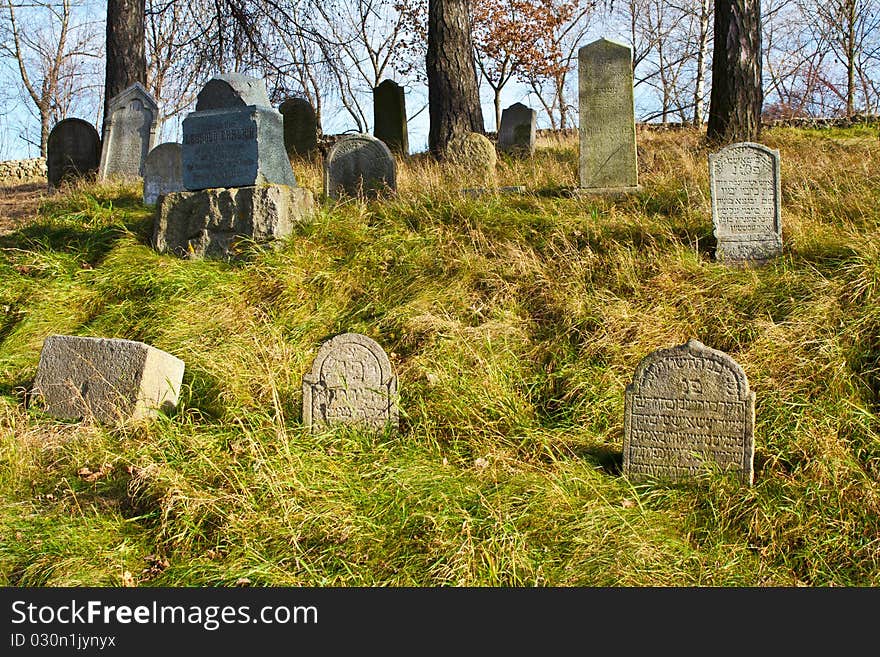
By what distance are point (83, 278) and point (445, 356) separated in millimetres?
3761

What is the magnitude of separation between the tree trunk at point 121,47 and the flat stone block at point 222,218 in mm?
6124

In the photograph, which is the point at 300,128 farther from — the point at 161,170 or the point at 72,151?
the point at 72,151

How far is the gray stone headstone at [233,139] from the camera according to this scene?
23.3 ft

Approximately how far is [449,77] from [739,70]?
12.5ft

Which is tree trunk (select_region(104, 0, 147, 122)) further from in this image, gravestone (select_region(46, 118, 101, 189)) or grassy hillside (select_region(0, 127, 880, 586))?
grassy hillside (select_region(0, 127, 880, 586))

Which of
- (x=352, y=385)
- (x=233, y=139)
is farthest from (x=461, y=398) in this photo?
(x=233, y=139)

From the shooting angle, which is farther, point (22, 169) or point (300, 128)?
point (22, 169)

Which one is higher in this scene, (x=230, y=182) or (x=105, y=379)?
(x=230, y=182)

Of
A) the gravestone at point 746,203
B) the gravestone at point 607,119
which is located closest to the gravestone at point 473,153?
the gravestone at point 607,119

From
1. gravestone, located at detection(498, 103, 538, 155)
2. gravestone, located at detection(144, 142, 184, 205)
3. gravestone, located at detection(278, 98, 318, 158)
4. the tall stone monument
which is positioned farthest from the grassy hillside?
gravestone, located at detection(498, 103, 538, 155)

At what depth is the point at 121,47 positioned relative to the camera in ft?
40.6

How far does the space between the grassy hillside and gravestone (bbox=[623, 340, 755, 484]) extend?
5.0 inches

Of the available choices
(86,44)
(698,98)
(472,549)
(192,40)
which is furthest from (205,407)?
(86,44)

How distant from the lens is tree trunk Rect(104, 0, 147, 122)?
1233 cm
